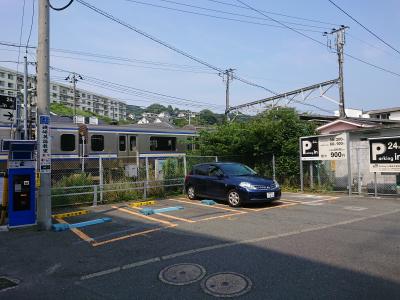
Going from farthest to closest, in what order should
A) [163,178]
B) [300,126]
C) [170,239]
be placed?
[300,126] → [163,178] → [170,239]

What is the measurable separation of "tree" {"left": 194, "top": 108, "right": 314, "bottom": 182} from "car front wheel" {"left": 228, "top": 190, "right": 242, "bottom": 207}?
19.4ft

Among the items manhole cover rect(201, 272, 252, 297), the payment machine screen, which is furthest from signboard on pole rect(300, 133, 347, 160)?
the payment machine screen

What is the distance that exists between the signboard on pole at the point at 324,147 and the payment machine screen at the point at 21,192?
436 inches

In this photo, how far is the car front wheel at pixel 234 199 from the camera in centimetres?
1177

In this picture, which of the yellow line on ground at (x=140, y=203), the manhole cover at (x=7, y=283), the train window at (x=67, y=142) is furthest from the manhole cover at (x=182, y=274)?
the train window at (x=67, y=142)

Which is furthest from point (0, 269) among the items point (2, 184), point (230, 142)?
point (230, 142)

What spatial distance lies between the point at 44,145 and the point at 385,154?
11151 mm

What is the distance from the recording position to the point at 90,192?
12.4 metres

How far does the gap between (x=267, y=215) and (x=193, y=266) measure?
16.2ft

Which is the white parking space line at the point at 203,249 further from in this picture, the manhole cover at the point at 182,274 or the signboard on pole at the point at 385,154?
the signboard on pole at the point at 385,154

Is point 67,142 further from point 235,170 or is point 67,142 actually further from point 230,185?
point 230,185

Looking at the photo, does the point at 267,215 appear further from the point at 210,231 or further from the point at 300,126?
the point at 300,126

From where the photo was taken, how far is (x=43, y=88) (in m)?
8.89

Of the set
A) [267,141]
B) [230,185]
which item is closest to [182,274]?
[230,185]
